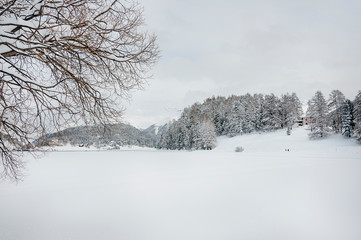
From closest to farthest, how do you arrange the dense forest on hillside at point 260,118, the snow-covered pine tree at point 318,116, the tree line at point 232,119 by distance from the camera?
the dense forest on hillside at point 260,118
the snow-covered pine tree at point 318,116
the tree line at point 232,119

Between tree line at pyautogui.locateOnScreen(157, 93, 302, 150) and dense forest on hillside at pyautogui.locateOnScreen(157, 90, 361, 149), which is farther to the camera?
tree line at pyautogui.locateOnScreen(157, 93, 302, 150)

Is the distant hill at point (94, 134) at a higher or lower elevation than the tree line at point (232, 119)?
lower

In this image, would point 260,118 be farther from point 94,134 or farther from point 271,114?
point 94,134

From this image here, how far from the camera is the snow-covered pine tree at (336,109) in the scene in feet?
138

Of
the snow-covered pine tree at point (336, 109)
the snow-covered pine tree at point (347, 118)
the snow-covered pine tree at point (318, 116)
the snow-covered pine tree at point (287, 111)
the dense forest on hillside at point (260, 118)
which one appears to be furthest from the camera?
the snow-covered pine tree at point (287, 111)

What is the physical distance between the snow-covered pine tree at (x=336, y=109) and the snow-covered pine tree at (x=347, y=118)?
1.97 metres

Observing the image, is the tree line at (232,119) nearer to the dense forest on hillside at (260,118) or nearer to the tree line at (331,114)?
the dense forest on hillside at (260,118)

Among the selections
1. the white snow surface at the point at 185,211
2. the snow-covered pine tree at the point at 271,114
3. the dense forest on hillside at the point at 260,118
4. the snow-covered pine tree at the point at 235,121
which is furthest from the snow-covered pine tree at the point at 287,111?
the white snow surface at the point at 185,211

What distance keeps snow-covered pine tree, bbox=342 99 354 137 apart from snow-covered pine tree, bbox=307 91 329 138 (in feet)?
10.4

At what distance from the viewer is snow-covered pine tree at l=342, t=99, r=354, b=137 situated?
36537 mm

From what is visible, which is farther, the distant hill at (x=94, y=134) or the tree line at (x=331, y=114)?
the tree line at (x=331, y=114)

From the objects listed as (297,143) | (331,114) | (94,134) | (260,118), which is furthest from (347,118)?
(94,134)

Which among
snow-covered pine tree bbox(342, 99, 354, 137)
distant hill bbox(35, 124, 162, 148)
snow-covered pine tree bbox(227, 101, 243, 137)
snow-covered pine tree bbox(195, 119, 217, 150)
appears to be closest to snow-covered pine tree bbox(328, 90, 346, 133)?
snow-covered pine tree bbox(342, 99, 354, 137)

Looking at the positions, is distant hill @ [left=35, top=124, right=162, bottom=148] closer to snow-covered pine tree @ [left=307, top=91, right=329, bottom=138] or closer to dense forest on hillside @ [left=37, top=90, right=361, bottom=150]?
dense forest on hillside @ [left=37, top=90, right=361, bottom=150]
